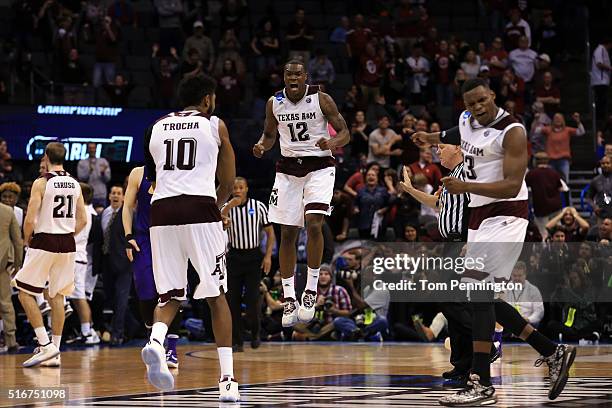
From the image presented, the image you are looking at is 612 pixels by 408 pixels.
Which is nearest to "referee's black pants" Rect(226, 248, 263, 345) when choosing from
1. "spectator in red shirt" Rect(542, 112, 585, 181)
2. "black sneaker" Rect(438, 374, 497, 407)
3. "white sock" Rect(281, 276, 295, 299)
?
"white sock" Rect(281, 276, 295, 299)

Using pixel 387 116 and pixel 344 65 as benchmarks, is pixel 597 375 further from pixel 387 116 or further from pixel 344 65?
pixel 344 65

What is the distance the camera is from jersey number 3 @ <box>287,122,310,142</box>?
1215cm

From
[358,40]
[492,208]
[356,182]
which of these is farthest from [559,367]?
[358,40]

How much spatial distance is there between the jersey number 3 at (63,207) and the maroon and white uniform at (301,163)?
3211mm

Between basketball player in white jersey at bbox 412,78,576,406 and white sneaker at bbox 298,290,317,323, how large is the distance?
2.73 metres

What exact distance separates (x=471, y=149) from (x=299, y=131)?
300 cm

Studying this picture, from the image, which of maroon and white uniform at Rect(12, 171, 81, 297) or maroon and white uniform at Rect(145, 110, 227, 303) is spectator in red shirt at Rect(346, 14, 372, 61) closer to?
maroon and white uniform at Rect(12, 171, 81, 297)

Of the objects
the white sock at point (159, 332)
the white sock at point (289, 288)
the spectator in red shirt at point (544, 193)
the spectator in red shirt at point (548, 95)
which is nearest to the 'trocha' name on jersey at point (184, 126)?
the white sock at point (159, 332)

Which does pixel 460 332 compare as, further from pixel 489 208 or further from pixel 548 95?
pixel 548 95

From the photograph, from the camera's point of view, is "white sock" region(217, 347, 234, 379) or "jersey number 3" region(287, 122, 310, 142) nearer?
"white sock" region(217, 347, 234, 379)

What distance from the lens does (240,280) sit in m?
16.9

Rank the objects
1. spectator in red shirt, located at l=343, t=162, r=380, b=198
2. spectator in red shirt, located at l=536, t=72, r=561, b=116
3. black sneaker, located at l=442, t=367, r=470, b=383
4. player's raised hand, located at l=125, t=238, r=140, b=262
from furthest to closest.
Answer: spectator in red shirt, located at l=536, t=72, r=561, b=116 < spectator in red shirt, located at l=343, t=162, r=380, b=198 < player's raised hand, located at l=125, t=238, r=140, b=262 < black sneaker, located at l=442, t=367, r=470, b=383

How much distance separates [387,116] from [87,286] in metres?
7.34

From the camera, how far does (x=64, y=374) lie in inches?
501
